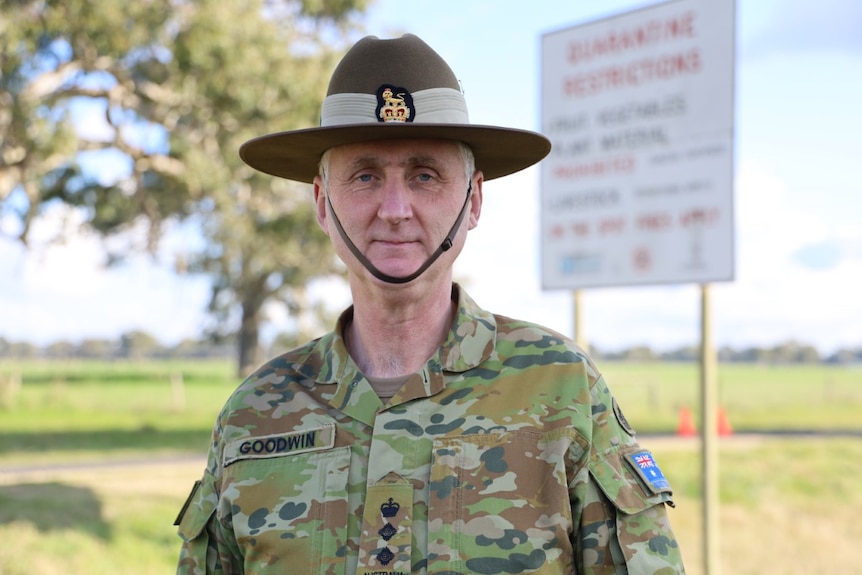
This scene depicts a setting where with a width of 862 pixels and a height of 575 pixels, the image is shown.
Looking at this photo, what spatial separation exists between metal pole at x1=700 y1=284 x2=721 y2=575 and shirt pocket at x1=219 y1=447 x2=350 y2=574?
16.5 ft

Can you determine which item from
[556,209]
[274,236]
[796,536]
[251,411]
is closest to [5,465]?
[274,236]

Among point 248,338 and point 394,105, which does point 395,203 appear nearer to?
point 394,105

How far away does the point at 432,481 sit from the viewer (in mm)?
1892

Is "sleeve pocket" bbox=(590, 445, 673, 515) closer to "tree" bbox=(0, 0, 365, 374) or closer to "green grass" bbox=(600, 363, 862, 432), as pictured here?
"tree" bbox=(0, 0, 365, 374)

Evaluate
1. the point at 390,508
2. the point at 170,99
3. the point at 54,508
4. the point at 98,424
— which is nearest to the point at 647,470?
the point at 390,508

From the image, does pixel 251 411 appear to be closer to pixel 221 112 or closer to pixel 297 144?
pixel 297 144

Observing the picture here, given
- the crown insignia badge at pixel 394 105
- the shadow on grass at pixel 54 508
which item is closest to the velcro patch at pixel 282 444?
the crown insignia badge at pixel 394 105

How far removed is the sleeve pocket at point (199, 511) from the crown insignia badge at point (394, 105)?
925 millimetres

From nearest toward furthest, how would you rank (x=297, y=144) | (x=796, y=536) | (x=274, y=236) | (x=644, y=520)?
1. (x=644, y=520)
2. (x=297, y=144)
3. (x=796, y=536)
4. (x=274, y=236)

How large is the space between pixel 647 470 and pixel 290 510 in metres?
0.77

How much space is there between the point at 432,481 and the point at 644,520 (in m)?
0.44

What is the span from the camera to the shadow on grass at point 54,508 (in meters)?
8.18

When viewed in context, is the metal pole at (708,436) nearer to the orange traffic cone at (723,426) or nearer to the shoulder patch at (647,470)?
the shoulder patch at (647,470)

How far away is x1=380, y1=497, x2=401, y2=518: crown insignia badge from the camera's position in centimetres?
188
